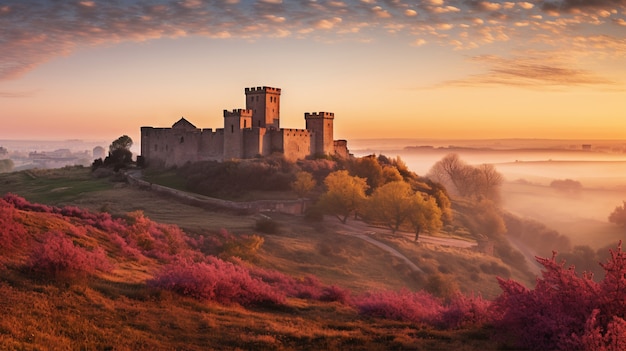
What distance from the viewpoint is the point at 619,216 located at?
95500 mm

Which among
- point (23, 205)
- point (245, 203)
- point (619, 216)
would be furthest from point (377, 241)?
point (619, 216)

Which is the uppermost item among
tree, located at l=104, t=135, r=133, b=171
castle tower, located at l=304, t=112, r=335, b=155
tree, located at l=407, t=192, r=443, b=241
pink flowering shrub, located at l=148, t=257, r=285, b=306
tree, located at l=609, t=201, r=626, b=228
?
castle tower, located at l=304, t=112, r=335, b=155

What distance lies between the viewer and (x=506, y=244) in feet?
245

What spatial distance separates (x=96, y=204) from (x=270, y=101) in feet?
107

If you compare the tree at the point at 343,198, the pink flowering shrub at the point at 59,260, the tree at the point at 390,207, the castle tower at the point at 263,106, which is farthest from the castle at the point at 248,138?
the pink flowering shrub at the point at 59,260

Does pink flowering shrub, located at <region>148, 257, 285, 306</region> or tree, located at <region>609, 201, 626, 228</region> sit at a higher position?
pink flowering shrub, located at <region>148, 257, 285, 306</region>

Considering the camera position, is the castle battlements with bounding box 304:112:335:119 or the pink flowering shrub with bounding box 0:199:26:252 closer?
the pink flowering shrub with bounding box 0:199:26:252

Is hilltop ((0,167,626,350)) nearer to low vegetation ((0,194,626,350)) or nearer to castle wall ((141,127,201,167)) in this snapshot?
low vegetation ((0,194,626,350))

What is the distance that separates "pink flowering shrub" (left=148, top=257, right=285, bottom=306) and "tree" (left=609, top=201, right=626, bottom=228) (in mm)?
93926

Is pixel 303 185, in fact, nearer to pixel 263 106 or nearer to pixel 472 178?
pixel 263 106

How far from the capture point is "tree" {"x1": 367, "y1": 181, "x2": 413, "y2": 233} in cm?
5894

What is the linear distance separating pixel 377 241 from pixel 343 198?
8439 millimetres

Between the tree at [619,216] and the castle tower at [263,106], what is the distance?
65911mm

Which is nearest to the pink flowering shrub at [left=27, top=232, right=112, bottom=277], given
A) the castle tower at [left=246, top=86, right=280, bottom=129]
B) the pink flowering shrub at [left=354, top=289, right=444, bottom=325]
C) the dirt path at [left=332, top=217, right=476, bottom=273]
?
the pink flowering shrub at [left=354, top=289, right=444, bottom=325]
